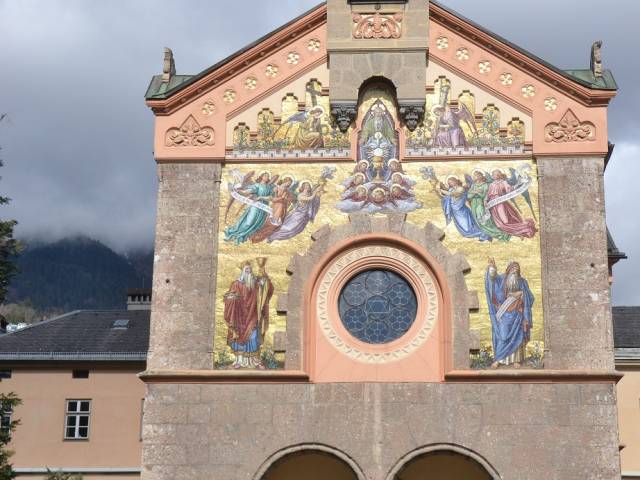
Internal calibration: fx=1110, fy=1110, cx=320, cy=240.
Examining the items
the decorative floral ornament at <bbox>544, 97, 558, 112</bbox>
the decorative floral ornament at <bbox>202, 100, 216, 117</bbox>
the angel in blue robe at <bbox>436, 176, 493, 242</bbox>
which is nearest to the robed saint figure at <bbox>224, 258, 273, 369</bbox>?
the decorative floral ornament at <bbox>202, 100, 216, 117</bbox>

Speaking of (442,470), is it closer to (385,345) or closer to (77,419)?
(385,345)

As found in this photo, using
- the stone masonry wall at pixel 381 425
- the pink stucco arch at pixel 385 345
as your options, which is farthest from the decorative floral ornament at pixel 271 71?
the stone masonry wall at pixel 381 425

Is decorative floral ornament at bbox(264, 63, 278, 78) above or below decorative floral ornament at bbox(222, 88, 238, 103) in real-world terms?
above

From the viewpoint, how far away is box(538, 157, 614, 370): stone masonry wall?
21688mm

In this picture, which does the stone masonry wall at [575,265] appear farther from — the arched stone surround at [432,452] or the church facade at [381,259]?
the arched stone surround at [432,452]

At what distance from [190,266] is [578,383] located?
8.10m

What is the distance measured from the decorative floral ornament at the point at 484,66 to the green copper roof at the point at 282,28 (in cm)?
56

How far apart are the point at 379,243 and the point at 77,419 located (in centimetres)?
1595

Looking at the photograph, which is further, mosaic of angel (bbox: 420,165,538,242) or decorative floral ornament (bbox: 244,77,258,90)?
decorative floral ornament (bbox: 244,77,258,90)

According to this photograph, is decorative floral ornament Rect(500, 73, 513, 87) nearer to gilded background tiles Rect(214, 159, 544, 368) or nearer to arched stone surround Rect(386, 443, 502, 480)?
gilded background tiles Rect(214, 159, 544, 368)

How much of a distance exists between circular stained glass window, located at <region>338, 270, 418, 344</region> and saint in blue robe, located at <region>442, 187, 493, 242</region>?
1607 mm

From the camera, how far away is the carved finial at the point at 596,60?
2362 cm

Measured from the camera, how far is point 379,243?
75.0ft

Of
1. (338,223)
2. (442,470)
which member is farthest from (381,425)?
(338,223)
